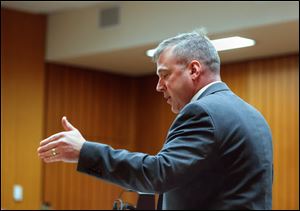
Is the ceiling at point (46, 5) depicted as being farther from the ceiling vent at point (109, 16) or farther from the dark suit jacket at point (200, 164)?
the dark suit jacket at point (200, 164)

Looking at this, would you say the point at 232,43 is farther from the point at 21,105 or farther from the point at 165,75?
the point at 165,75

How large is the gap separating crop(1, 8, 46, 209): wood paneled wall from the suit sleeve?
14.8ft

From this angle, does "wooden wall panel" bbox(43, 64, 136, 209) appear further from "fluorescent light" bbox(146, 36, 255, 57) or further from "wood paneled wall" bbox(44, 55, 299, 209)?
"fluorescent light" bbox(146, 36, 255, 57)

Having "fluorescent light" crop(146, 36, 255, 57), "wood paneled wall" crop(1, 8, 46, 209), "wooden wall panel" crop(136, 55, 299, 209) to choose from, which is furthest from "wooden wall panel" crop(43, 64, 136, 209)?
"fluorescent light" crop(146, 36, 255, 57)

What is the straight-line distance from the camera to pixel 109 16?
18.6ft

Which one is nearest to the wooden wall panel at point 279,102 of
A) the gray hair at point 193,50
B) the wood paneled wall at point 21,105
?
the wood paneled wall at point 21,105

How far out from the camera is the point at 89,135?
21.3ft

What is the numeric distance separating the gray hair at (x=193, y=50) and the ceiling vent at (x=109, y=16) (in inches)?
155

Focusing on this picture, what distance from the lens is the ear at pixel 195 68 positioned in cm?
168

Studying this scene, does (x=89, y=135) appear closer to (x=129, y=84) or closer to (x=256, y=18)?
(x=129, y=84)

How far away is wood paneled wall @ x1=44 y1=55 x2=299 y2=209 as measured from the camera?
5418 millimetres

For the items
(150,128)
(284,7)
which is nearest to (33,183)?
(150,128)

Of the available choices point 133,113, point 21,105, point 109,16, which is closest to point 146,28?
point 109,16

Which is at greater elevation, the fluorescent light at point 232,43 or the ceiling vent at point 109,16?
the ceiling vent at point 109,16
